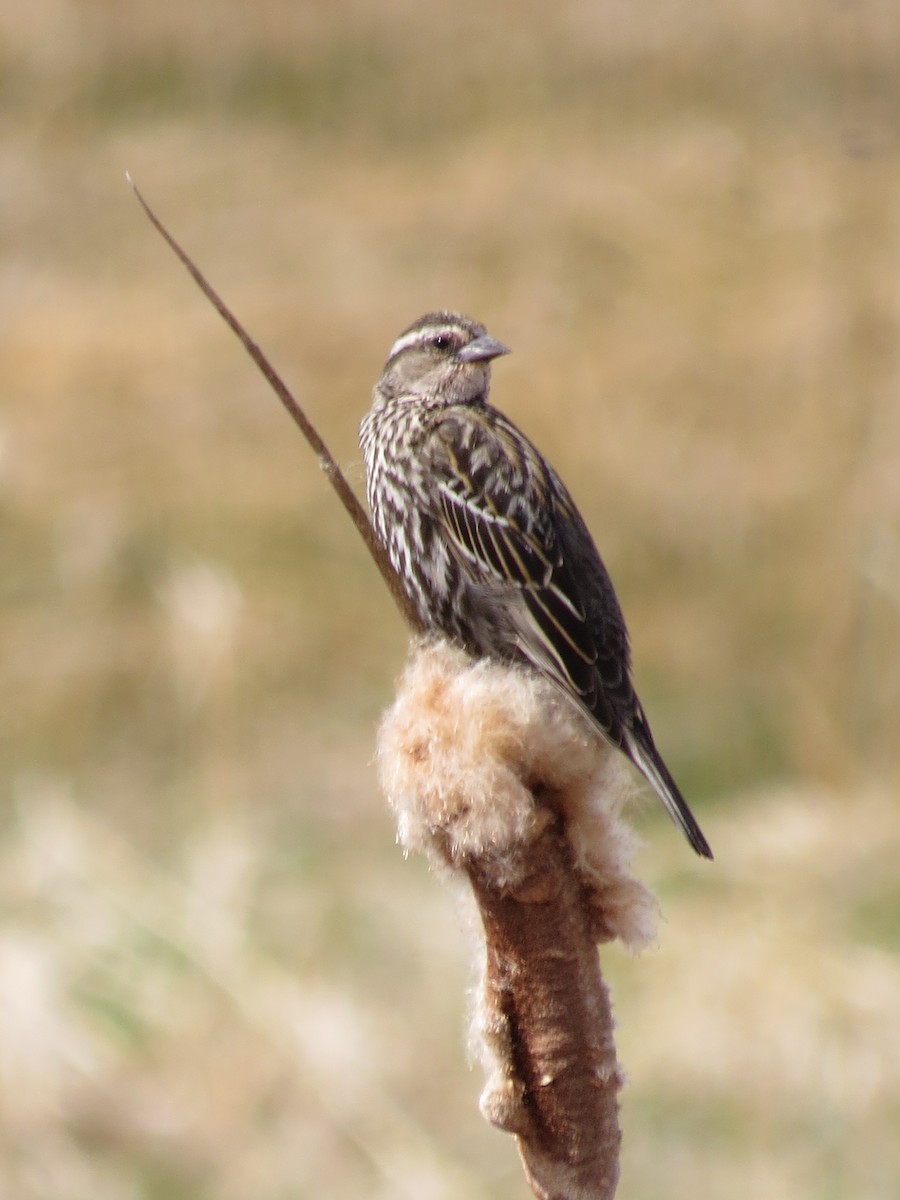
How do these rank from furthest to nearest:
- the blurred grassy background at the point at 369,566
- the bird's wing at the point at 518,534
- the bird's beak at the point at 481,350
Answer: the blurred grassy background at the point at 369,566, the bird's beak at the point at 481,350, the bird's wing at the point at 518,534

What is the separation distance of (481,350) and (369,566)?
6130 millimetres

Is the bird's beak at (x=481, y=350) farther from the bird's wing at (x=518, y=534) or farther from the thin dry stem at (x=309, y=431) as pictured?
the thin dry stem at (x=309, y=431)

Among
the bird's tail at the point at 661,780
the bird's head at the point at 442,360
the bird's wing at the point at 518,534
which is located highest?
the bird's head at the point at 442,360

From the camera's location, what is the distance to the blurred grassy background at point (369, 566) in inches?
270

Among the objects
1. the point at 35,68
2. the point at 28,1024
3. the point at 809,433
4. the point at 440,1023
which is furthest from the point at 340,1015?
the point at 35,68

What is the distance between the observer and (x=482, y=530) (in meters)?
2.81

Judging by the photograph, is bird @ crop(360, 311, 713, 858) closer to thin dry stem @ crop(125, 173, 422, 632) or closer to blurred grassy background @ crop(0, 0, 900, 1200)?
thin dry stem @ crop(125, 173, 422, 632)

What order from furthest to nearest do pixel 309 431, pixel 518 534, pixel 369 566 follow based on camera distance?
pixel 369 566
pixel 518 534
pixel 309 431

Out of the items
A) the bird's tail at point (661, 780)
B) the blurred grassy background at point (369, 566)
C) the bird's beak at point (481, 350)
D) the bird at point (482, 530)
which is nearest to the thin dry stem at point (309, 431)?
the bird's tail at point (661, 780)

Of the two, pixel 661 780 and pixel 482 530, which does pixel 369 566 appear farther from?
pixel 661 780

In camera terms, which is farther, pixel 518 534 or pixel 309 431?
pixel 518 534

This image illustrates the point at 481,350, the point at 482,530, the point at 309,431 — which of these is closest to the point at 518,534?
the point at 482,530

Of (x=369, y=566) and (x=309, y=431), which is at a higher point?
(x=309, y=431)

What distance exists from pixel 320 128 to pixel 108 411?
7.96ft
